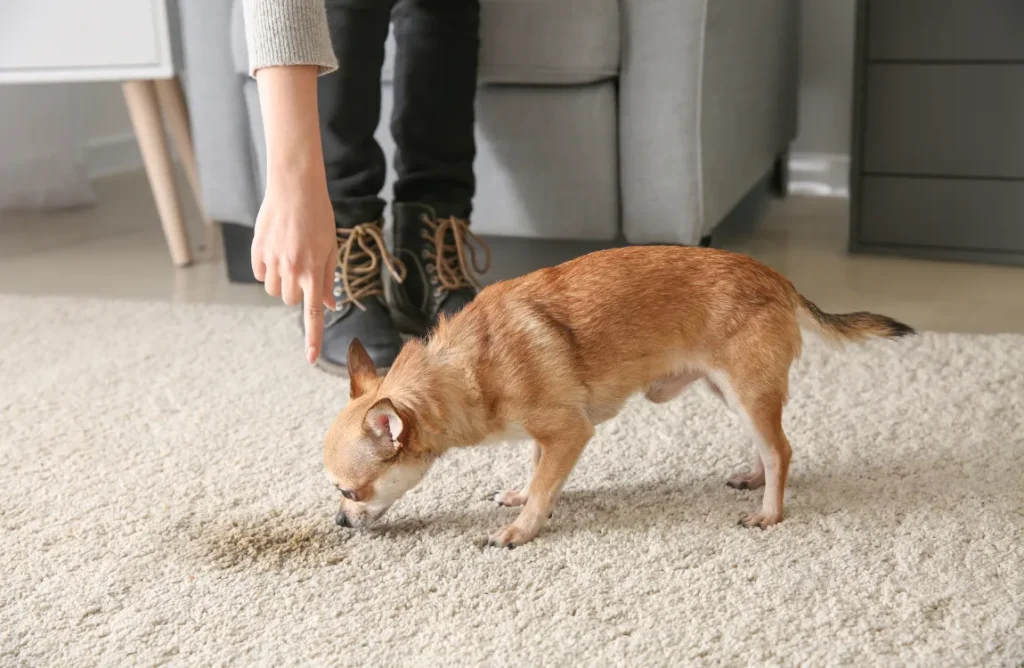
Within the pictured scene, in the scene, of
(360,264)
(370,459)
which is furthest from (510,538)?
(360,264)

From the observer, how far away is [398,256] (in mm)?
1689

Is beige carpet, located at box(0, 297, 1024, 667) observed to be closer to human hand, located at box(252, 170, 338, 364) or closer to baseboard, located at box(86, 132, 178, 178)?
human hand, located at box(252, 170, 338, 364)

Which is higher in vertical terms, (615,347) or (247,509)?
(615,347)

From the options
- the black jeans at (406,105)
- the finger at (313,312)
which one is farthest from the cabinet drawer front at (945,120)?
the finger at (313,312)

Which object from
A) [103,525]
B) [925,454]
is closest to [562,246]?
[925,454]

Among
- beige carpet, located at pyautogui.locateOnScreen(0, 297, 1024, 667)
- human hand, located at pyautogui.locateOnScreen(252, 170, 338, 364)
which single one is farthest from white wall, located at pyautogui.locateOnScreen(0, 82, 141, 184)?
human hand, located at pyautogui.locateOnScreen(252, 170, 338, 364)

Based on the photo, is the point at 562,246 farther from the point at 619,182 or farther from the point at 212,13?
the point at 212,13

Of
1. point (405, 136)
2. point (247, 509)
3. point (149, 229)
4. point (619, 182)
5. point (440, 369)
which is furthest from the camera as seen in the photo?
point (149, 229)

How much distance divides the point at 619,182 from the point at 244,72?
2.36 ft

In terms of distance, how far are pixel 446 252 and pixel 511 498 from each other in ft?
2.05

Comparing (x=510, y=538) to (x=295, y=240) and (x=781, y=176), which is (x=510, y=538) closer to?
(x=295, y=240)

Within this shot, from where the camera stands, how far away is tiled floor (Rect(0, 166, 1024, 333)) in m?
1.83

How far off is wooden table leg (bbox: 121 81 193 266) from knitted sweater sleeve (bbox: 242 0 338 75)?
1.28m

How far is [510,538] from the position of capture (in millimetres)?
1058
